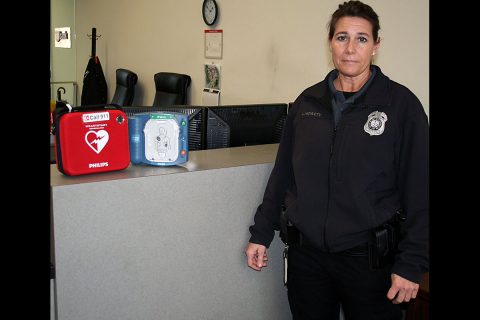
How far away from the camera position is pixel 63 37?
778 centimetres

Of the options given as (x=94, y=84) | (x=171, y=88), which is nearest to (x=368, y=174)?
(x=171, y=88)

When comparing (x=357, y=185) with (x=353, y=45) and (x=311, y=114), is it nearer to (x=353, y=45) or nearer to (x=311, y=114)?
(x=311, y=114)

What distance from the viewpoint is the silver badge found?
5.20 feet

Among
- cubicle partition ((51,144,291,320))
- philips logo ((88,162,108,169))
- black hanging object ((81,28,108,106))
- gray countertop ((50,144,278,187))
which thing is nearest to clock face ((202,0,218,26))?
black hanging object ((81,28,108,106))

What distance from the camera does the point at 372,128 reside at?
5.23 feet

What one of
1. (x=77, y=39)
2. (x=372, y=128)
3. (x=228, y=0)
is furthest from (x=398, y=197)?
(x=77, y=39)

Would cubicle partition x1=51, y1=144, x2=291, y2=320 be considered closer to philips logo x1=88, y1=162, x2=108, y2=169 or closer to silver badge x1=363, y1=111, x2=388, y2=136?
philips logo x1=88, y1=162, x2=108, y2=169

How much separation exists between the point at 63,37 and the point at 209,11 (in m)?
3.69

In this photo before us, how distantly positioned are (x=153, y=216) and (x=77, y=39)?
6.39 metres

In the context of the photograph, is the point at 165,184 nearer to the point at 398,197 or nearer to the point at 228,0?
the point at 398,197

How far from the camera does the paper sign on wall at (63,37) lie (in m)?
7.71

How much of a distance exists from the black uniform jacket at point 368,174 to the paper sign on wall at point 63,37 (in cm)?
671

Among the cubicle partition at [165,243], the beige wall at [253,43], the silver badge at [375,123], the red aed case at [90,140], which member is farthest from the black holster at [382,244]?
the beige wall at [253,43]
